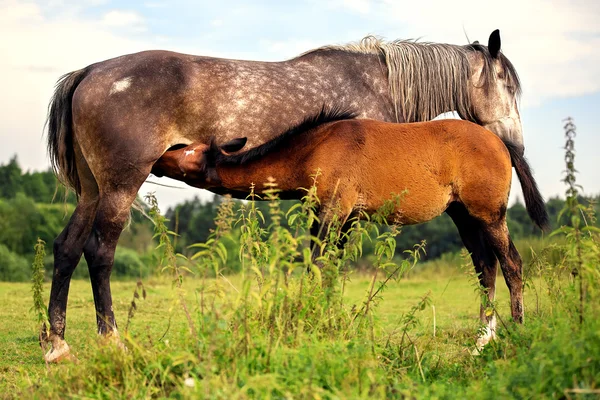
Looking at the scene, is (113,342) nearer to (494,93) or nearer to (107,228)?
(107,228)

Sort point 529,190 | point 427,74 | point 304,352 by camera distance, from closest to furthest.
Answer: point 304,352
point 529,190
point 427,74

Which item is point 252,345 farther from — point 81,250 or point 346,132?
point 81,250

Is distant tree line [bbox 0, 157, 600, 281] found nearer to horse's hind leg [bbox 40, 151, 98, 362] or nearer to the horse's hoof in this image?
horse's hind leg [bbox 40, 151, 98, 362]

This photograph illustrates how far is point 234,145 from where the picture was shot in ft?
Answer: 22.3

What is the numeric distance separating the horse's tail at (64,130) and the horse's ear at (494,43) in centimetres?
482

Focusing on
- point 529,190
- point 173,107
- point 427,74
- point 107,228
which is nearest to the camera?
point 107,228

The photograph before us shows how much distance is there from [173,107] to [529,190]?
3.76 m

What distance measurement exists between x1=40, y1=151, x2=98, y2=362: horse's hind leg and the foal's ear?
1.83 m

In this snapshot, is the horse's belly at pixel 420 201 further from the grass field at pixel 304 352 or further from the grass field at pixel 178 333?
the grass field at pixel 304 352

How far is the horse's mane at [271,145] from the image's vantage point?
265 inches

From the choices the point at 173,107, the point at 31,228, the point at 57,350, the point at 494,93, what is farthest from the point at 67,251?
the point at 31,228

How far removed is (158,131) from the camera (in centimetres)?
728

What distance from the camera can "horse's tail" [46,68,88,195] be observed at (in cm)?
782

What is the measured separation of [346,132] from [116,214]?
235cm
